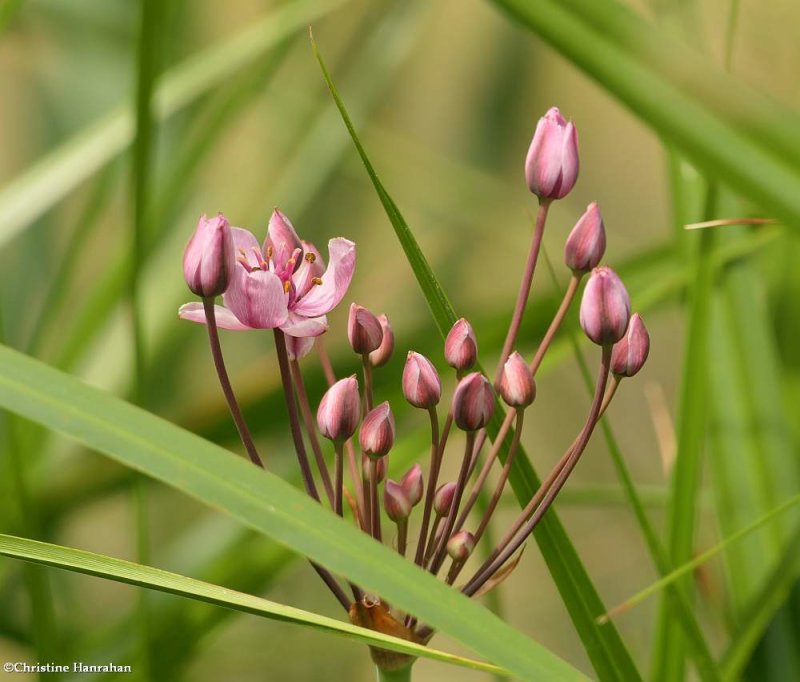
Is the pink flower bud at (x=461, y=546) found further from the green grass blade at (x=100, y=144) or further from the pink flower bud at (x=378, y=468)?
the green grass blade at (x=100, y=144)

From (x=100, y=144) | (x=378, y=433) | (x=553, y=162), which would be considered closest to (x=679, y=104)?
(x=553, y=162)

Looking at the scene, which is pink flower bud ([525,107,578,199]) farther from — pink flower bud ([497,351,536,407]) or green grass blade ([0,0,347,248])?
green grass blade ([0,0,347,248])

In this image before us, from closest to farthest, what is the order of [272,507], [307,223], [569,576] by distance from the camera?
1. [272,507]
2. [569,576]
3. [307,223]

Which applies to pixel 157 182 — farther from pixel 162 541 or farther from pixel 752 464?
pixel 752 464

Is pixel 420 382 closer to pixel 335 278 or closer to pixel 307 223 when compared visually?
pixel 335 278

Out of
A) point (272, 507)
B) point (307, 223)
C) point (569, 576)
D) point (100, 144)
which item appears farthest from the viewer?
point (307, 223)

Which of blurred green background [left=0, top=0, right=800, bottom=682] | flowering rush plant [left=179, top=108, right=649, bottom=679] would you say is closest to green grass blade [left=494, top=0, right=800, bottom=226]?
flowering rush plant [left=179, top=108, right=649, bottom=679]

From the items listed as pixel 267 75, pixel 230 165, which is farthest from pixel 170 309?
pixel 230 165
